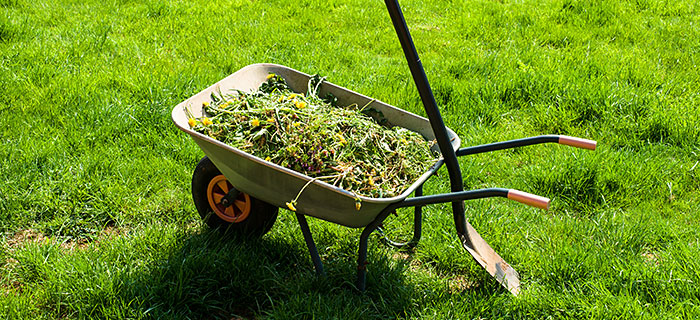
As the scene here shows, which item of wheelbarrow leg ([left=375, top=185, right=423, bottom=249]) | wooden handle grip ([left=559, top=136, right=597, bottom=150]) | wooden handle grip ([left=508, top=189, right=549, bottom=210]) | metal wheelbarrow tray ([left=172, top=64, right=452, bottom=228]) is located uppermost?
wooden handle grip ([left=508, top=189, right=549, bottom=210])

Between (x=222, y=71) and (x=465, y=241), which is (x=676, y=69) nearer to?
(x=465, y=241)

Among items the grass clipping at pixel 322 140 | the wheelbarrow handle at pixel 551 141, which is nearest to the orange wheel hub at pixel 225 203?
the grass clipping at pixel 322 140

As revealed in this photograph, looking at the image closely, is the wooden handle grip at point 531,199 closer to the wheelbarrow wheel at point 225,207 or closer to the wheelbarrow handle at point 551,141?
the wheelbarrow handle at point 551,141

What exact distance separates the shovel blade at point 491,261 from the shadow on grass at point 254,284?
0.34m

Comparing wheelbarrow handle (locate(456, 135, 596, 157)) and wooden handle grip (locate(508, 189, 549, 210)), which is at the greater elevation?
wooden handle grip (locate(508, 189, 549, 210))

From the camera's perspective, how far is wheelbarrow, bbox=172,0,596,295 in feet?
8.10

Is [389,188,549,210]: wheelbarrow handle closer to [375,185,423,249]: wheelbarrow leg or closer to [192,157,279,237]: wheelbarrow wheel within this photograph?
[375,185,423,249]: wheelbarrow leg

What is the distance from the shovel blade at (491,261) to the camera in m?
2.79

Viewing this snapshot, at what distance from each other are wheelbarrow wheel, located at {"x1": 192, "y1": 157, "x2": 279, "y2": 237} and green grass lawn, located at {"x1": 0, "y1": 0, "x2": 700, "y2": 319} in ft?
0.25

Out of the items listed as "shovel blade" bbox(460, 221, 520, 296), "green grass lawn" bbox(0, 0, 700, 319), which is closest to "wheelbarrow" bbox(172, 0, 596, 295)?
"shovel blade" bbox(460, 221, 520, 296)

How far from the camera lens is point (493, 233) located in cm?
323

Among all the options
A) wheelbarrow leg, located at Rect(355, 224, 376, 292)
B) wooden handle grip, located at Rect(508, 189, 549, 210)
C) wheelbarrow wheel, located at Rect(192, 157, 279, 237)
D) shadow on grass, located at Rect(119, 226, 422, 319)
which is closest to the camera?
wooden handle grip, located at Rect(508, 189, 549, 210)

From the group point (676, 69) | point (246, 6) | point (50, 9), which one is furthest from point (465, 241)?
point (50, 9)

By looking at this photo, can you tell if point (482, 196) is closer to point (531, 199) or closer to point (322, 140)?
point (531, 199)
